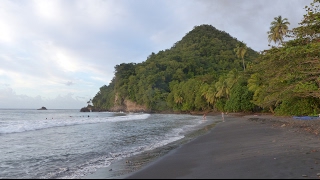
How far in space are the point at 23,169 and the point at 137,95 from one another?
89.2m

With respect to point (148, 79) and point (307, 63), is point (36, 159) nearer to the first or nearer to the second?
point (307, 63)

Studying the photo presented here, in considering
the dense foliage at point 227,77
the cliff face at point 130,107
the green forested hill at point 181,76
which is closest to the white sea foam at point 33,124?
the dense foliage at point 227,77

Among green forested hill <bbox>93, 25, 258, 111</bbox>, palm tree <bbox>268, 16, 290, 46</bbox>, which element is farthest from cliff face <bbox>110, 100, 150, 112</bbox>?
palm tree <bbox>268, 16, 290, 46</bbox>

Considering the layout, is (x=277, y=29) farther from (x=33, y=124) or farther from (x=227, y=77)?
(x=33, y=124)

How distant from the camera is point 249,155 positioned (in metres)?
7.77

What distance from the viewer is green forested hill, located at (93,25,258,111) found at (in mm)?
72750

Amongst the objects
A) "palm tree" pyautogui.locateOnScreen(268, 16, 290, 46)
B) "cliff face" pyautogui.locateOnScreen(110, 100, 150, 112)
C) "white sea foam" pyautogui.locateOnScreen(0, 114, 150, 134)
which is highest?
"palm tree" pyautogui.locateOnScreen(268, 16, 290, 46)

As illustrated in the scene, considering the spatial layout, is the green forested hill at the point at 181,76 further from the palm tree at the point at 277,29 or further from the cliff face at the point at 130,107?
the palm tree at the point at 277,29

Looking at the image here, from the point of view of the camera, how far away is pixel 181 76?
9712 centimetres

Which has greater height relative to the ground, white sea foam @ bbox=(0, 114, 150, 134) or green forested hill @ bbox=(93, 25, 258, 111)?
green forested hill @ bbox=(93, 25, 258, 111)

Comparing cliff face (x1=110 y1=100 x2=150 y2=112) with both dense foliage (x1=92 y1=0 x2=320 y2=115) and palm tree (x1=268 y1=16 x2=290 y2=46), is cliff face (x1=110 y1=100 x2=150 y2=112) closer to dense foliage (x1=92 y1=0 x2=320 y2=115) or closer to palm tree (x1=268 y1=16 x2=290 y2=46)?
dense foliage (x1=92 y1=0 x2=320 y2=115)

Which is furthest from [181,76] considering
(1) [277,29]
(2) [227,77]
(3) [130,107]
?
(1) [277,29]

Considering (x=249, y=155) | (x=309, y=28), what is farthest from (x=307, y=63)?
(x=249, y=155)

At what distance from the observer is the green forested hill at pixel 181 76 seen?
72.8m
